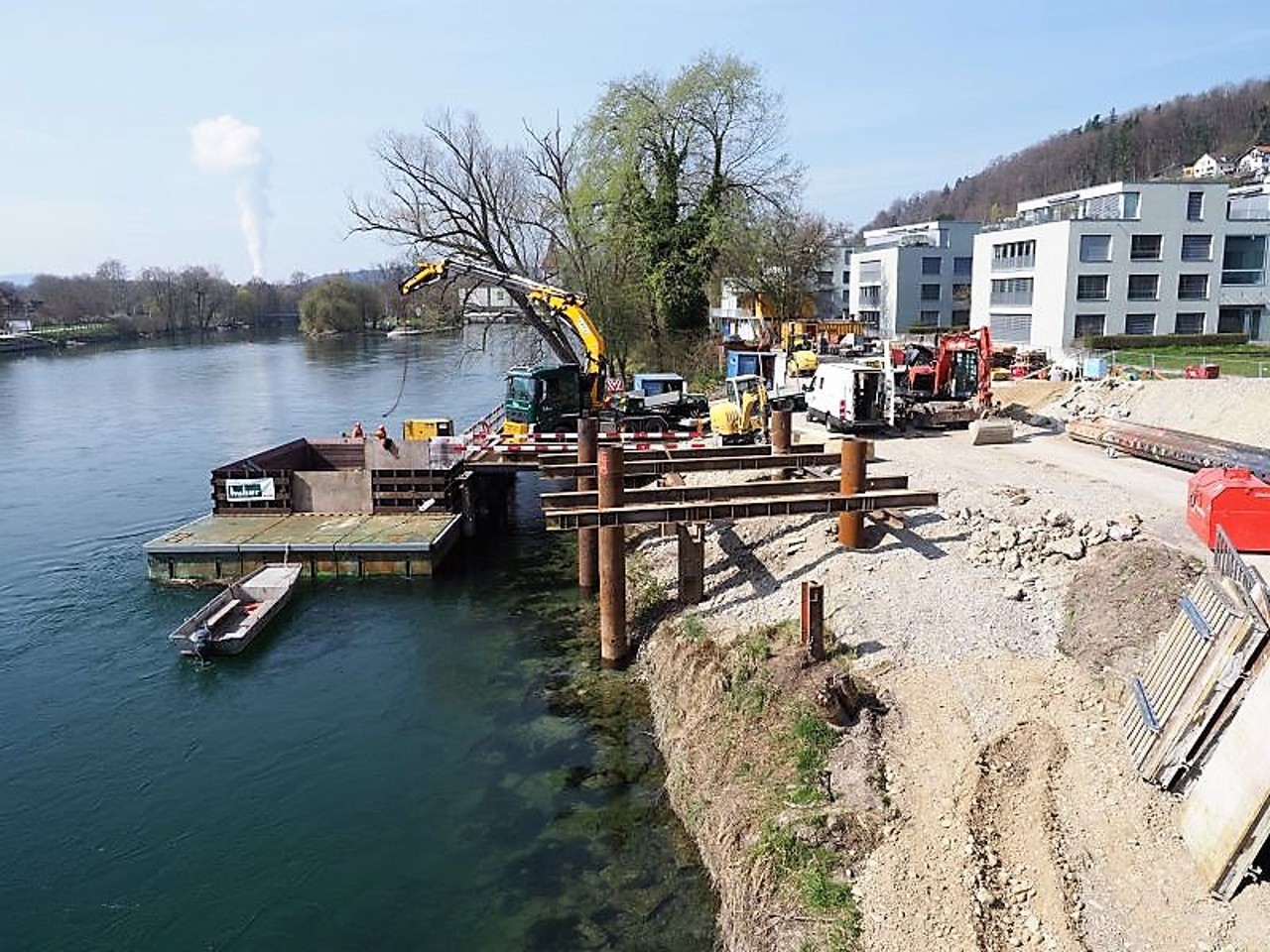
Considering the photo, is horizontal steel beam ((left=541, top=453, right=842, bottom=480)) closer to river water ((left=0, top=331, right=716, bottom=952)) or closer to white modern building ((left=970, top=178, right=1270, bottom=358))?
river water ((left=0, top=331, right=716, bottom=952))

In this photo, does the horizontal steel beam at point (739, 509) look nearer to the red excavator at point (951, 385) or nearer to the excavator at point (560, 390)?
Result: the red excavator at point (951, 385)

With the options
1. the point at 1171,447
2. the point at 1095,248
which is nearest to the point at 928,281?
the point at 1095,248

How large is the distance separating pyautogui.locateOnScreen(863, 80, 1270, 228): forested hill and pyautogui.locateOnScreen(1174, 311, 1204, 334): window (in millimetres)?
79229

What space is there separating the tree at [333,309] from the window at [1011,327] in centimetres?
8817

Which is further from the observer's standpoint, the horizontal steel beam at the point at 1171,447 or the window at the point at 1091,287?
the window at the point at 1091,287

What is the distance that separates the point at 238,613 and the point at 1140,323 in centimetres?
4662

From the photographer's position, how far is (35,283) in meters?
157

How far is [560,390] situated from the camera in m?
27.0

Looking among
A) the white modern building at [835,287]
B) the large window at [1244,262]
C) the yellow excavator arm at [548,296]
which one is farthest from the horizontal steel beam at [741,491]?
the white modern building at [835,287]

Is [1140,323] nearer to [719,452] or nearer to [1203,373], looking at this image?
[1203,373]

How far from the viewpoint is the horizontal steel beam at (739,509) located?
15.4 metres

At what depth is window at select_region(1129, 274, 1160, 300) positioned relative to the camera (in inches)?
1871

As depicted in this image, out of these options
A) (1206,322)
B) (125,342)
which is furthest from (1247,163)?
(125,342)

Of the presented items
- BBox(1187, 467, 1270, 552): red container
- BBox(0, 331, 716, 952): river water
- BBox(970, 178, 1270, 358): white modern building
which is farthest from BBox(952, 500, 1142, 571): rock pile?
BBox(970, 178, 1270, 358): white modern building
